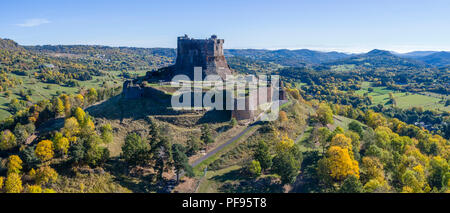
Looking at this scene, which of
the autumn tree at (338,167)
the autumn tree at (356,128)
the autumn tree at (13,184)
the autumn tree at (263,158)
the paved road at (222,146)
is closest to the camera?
the autumn tree at (13,184)

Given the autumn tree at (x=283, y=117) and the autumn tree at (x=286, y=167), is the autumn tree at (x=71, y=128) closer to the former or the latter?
the autumn tree at (x=286, y=167)

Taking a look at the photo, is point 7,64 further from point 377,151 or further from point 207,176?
point 377,151

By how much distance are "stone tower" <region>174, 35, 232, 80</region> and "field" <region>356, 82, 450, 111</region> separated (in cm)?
10322

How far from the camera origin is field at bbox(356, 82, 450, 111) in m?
128

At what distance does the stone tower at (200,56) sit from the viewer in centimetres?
7181

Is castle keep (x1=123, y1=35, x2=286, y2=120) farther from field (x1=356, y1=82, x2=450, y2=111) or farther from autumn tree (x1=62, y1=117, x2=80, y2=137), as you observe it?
field (x1=356, y1=82, x2=450, y2=111)

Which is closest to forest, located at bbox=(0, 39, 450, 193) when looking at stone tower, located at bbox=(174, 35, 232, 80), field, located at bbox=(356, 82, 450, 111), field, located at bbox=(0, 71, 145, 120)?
stone tower, located at bbox=(174, 35, 232, 80)

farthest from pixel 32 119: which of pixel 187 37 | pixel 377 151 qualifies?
pixel 377 151

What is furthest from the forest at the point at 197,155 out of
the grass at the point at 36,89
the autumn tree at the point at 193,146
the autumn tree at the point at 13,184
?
the grass at the point at 36,89

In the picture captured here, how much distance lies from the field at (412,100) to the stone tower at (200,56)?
103 metres

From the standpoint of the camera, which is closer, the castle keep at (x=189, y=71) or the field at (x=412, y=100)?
the castle keep at (x=189, y=71)

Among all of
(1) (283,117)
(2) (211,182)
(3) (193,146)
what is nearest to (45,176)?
(3) (193,146)

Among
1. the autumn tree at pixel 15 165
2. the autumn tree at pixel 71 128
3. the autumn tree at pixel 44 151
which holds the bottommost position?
the autumn tree at pixel 15 165
